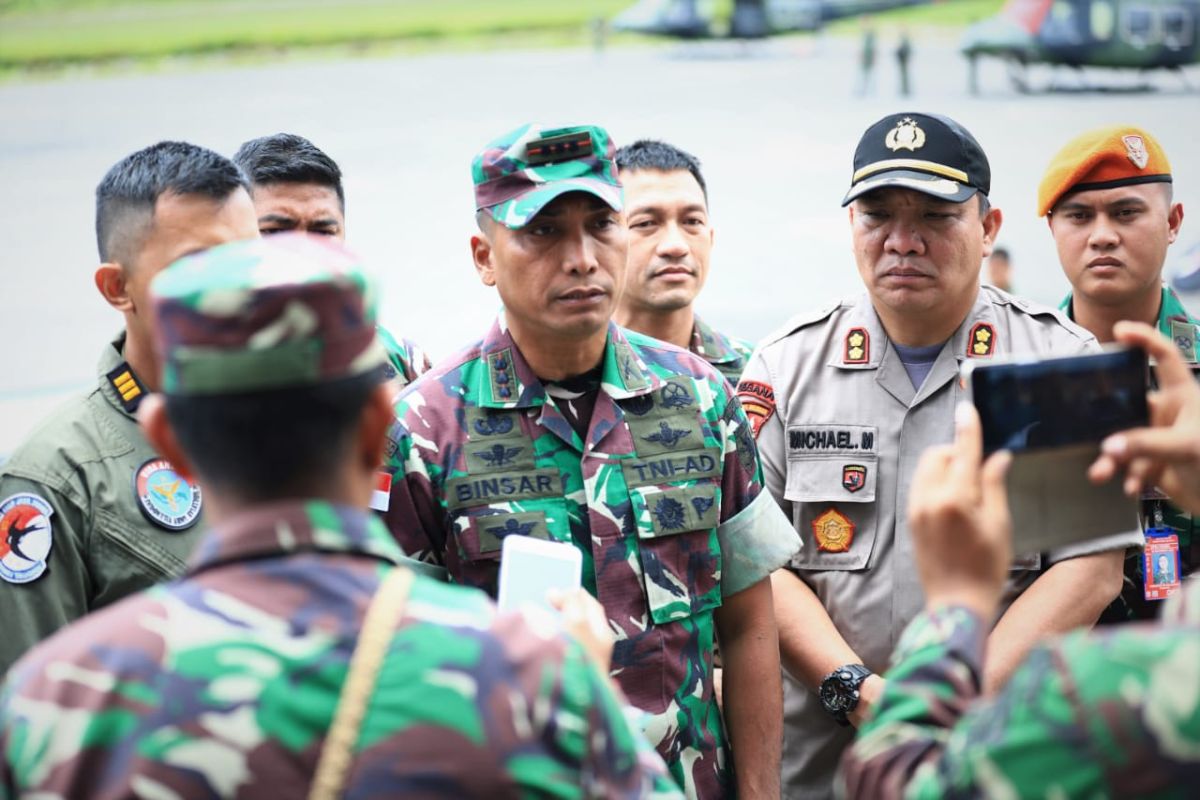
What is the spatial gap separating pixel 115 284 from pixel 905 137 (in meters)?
1.69

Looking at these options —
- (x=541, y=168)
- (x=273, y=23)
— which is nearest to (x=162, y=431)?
(x=541, y=168)

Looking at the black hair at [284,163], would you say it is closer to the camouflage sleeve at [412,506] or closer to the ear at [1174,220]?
the camouflage sleeve at [412,506]

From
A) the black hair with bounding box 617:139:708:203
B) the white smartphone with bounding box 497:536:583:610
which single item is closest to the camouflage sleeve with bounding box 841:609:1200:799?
the white smartphone with bounding box 497:536:583:610

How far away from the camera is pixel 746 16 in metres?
6.14

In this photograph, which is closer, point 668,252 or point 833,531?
point 833,531

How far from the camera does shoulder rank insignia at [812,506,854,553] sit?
9.05ft

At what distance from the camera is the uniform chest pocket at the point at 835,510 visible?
2748 millimetres

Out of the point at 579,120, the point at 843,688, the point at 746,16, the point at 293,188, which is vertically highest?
the point at 746,16

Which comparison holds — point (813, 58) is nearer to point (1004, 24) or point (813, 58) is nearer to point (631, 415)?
point (1004, 24)

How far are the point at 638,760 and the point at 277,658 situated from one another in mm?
410

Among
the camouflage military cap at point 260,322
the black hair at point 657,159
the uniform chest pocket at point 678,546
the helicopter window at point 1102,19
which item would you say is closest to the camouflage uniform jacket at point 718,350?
the black hair at point 657,159

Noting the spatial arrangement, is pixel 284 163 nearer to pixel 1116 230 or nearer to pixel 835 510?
pixel 835 510

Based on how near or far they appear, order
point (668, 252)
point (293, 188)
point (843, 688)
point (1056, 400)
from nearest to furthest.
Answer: point (1056, 400), point (843, 688), point (293, 188), point (668, 252)

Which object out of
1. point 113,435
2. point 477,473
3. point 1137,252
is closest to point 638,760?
point 477,473
